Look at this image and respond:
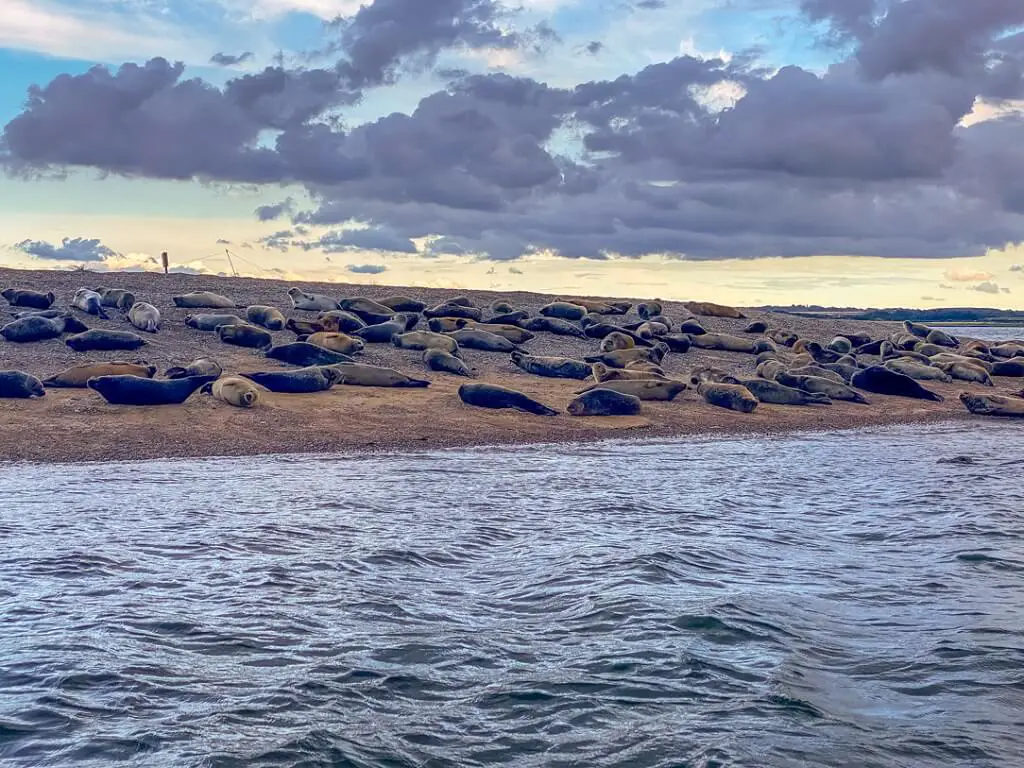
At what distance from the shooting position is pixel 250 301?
27000mm

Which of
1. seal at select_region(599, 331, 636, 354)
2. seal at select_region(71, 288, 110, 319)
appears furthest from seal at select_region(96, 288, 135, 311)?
seal at select_region(599, 331, 636, 354)

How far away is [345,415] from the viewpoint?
51.0ft

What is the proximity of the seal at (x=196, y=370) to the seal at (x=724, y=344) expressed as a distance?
516 inches

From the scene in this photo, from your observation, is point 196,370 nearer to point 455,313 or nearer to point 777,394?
point 455,313

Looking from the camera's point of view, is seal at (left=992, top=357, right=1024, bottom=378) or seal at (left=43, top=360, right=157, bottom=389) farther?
seal at (left=992, top=357, right=1024, bottom=378)

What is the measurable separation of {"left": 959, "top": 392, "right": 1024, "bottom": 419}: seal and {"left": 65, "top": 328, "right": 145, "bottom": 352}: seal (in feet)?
53.8

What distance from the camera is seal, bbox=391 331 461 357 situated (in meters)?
21.1

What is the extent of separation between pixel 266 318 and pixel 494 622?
17.1 metres

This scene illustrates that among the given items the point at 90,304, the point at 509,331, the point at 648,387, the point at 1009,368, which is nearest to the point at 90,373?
the point at 90,304

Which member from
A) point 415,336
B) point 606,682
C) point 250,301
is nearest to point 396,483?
point 606,682

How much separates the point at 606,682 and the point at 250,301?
22991mm

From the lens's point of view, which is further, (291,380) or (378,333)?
(378,333)

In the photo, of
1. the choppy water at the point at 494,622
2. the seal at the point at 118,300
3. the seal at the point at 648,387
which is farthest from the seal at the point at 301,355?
the choppy water at the point at 494,622

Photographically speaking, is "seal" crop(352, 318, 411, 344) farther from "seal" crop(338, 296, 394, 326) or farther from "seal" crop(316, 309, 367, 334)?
"seal" crop(338, 296, 394, 326)
